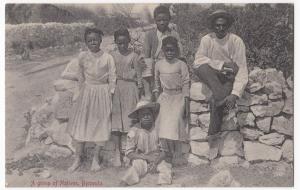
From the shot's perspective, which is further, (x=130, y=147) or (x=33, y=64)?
(x=33, y=64)

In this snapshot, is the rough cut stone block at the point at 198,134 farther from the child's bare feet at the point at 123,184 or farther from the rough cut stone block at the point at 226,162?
the child's bare feet at the point at 123,184

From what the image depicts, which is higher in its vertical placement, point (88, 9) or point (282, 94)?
point (88, 9)

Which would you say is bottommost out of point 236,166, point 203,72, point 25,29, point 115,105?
point 236,166

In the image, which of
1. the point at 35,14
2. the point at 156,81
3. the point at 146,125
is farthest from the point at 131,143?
the point at 35,14

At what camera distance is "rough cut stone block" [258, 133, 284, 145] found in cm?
815

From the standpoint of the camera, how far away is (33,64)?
28.1 feet

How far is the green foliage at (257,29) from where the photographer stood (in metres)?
8.30

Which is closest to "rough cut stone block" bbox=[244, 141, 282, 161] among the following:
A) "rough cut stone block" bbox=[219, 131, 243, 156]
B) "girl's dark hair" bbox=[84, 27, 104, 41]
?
"rough cut stone block" bbox=[219, 131, 243, 156]

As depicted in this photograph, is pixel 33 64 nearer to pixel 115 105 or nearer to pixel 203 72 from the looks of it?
pixel 115 105

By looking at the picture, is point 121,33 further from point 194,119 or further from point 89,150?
point 89,150

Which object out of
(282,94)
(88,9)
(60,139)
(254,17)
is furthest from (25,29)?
(282,94)

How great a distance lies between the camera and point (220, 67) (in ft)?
26.2

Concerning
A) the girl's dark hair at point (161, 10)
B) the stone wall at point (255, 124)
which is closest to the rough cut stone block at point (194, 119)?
the stone wall at point (255, 124)

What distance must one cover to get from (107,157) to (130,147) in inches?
20.3
